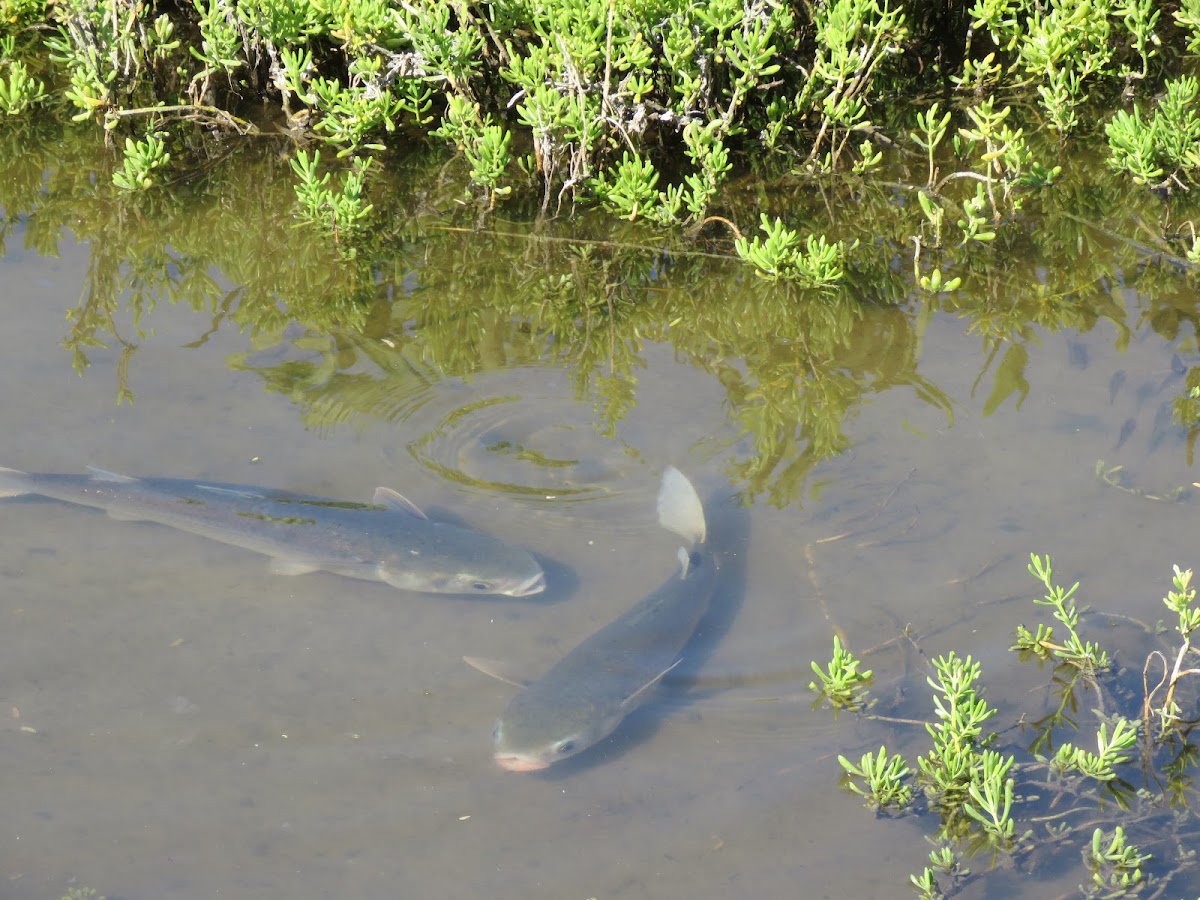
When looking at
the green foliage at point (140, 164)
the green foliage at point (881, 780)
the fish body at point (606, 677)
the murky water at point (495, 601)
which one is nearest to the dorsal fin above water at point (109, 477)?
the murky water at point (495, 601)

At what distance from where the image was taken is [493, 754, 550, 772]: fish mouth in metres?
4.39

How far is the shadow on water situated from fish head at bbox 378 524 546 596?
0.24m

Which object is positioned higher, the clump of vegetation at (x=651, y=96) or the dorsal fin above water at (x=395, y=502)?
the clump of vegetation at (x=651, y=96)

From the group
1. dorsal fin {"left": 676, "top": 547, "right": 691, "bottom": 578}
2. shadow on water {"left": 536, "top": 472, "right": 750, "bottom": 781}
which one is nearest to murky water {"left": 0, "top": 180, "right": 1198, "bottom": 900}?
shadow on water {"left": 536, "top": 472, "right": 750, "bottom": 781}

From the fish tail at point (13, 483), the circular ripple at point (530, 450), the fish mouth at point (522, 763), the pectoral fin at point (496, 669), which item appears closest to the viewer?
the fish mouth at point (522, 763)

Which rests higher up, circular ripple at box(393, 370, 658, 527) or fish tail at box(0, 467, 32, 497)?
circular ripple at box(393, 370, 658, 527)

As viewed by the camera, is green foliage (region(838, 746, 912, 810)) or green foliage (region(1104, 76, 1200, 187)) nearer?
green foliage (region(838, 746, 912, 810))

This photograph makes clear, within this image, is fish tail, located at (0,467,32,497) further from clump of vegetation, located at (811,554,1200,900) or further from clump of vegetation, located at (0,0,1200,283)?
clump of vegetation, located at (811,554,1200,900)

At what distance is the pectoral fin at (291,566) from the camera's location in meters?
5.30

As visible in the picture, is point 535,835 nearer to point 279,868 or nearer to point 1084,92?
point 279,868

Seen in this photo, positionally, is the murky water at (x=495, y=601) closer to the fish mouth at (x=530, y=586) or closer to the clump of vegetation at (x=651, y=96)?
the fish mouth at (x=530, y=586)

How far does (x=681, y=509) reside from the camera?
5.42m

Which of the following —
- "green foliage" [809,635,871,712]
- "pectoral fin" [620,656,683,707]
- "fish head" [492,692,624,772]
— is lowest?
"fish head" [492,692,624,772]

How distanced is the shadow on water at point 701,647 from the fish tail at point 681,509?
0.32 ft
